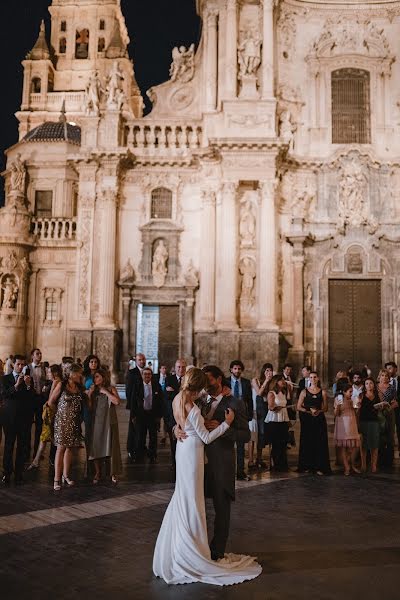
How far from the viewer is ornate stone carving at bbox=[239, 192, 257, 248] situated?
2450 centimetres

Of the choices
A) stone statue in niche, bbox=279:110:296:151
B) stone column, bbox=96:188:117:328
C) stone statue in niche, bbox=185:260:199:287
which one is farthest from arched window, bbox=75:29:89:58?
stone statue in niche, bbox=185:260:199:287

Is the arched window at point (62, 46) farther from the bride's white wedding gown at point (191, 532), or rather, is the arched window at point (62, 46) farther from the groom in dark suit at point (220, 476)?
the bride's white wedding gown at point (191, 532)

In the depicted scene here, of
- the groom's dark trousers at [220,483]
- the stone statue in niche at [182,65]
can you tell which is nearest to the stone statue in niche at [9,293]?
the stone statue in niche at [182,65]

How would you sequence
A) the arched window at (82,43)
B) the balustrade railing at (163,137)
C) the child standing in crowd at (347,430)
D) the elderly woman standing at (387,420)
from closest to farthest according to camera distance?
the child standing in crowd at (347,430) → the elderly woman standing at (387,420) → the balustrade railing at (163,137) → the arched window at (82,43)

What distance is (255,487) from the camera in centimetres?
938

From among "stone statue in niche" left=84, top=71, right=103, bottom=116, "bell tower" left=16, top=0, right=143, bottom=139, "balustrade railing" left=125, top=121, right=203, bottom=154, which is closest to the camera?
"stone statue in niche" left=84, top=71, right=103, bottom=116

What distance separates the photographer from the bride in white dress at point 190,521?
17.4ft

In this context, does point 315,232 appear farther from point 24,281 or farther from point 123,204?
point 24,281

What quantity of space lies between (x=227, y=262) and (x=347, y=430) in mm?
13785

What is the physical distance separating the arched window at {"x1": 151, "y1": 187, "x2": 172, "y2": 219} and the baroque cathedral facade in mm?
102

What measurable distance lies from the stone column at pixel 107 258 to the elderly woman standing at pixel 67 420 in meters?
14.7

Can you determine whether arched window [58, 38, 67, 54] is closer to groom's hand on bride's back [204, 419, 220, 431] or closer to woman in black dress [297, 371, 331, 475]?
woman in black dress [297, 371, 331, 475]

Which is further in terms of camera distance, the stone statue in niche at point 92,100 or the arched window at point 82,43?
the arched window at point 82,43

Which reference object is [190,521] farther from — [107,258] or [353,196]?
[353,196]
